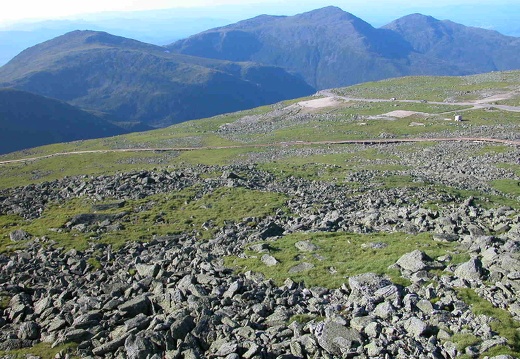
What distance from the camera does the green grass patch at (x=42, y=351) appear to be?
21.4 metres

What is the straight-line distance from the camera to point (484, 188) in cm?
4934

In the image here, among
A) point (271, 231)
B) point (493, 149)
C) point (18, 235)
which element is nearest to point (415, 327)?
point (271, 231)

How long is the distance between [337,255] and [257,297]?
7952mm

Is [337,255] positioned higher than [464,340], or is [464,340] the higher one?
[464,340]

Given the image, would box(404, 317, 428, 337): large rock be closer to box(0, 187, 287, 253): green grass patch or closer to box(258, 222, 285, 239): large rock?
box(258, 222, 285, 239): large rock

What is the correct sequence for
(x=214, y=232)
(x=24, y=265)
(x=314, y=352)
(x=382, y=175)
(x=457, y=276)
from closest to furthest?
(x=314, y=352) → (x=457, y=276) → (x=24, y=265) → (x=214, y=232) → (x=382, y=175)

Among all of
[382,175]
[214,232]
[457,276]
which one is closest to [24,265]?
[214,232]

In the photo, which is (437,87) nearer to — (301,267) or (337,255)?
(337,255)

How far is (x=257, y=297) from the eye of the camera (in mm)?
23172

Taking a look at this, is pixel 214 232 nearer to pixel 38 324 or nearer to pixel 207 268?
pixel 207 268

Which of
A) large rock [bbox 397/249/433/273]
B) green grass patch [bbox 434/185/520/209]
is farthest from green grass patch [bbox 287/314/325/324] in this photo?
green grass patch [bbox 434/185/520/209]

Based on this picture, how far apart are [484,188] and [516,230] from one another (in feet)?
71.6

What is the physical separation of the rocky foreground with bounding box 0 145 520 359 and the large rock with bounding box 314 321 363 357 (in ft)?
0.16

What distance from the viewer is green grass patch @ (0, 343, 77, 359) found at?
70.3ft
